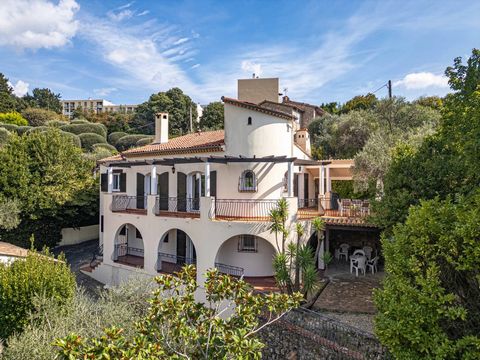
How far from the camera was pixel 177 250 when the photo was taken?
22766 mm

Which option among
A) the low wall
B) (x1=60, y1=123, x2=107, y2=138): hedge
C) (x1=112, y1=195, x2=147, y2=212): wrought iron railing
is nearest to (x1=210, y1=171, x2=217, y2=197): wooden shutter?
(x1=112, y1=195, x2=147, y2=212): wrought iron railing

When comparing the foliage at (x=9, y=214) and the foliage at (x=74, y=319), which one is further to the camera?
the foliage at (x=9, y=214)

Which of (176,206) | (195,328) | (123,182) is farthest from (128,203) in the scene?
(195,328)

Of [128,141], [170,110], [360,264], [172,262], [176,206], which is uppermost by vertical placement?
[170,110]

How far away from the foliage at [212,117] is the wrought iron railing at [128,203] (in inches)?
1560

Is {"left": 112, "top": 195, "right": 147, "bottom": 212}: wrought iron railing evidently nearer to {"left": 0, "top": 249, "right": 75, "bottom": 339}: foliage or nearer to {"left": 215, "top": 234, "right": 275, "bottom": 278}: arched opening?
{"left": 215, "top": 234, "right": 275, "bottom": 278}: arched opening

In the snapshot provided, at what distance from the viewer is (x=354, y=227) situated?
65.8ft

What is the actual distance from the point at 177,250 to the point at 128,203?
563cm

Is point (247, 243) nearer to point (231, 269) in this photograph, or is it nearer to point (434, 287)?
point (231, 269)

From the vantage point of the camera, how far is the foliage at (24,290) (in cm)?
1432

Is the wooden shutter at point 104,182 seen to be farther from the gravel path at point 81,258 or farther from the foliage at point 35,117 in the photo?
the foliage at point 35,117

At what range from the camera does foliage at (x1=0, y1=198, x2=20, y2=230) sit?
2609 cm

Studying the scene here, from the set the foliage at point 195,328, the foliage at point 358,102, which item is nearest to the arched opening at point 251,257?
the foliage at point 195,328

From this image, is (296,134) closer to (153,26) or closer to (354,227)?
(354,227)
